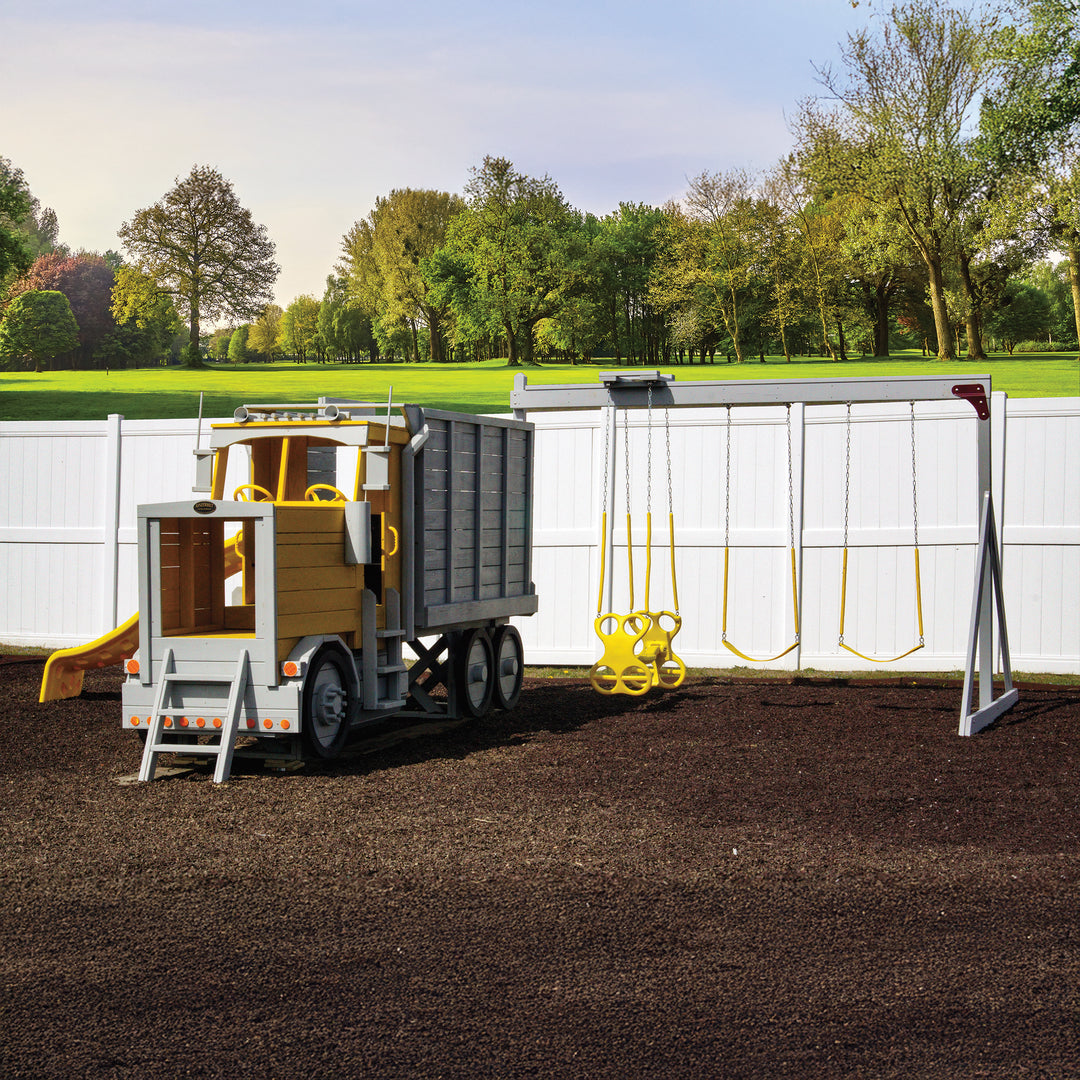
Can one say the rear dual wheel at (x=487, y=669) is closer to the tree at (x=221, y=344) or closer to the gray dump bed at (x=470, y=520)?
the gray dump bed at (x=470, y=520)

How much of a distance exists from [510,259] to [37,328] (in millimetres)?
22979

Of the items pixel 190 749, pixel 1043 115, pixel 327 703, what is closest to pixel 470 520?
pixel 327 703

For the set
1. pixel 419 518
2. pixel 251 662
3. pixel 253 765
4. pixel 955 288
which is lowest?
pixel 253 765

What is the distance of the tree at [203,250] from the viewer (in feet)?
170

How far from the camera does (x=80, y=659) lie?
33.1 ft

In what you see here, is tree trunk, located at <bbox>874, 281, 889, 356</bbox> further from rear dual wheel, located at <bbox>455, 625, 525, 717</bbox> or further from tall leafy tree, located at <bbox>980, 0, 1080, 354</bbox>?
rear dual wheel, located at <bbox>455, 625, 525, 717</bbox>

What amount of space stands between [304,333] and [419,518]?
81.5m

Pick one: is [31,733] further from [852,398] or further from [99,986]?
[852,398]

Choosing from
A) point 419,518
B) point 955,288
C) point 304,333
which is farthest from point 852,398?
point 304,333

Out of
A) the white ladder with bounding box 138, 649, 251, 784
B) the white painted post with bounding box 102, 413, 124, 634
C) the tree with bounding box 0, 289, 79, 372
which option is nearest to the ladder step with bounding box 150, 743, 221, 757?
the white ladder with bounding box 138, 649, 251, 784

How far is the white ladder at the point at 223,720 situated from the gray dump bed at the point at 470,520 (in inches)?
60.2

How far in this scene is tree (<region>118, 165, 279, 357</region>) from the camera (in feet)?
170

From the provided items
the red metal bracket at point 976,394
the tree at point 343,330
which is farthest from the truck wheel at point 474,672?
the tree at point 343,330

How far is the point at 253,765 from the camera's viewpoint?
8.34m
